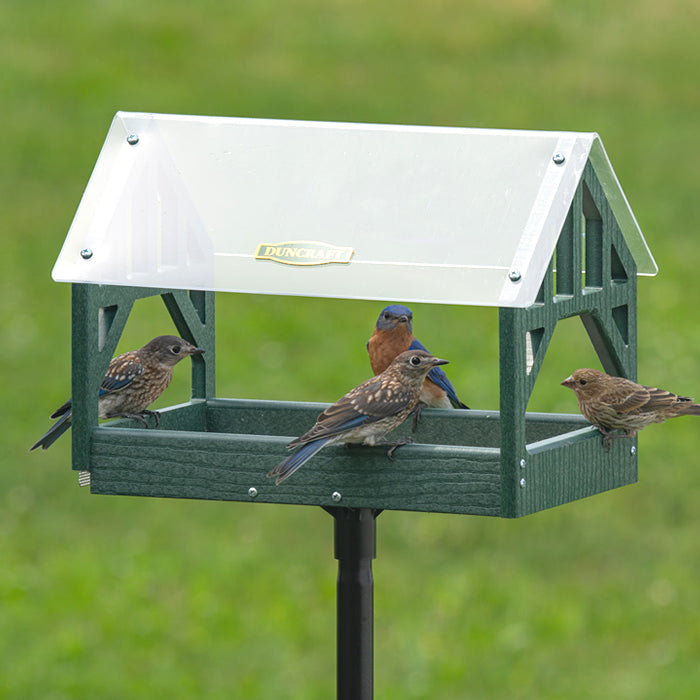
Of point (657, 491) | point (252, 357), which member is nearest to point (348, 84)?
point (252, 357)

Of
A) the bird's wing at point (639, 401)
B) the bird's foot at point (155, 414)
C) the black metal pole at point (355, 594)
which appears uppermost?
the bird's wing at point (639, 401)

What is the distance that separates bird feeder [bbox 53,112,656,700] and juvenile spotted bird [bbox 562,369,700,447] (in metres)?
0.07

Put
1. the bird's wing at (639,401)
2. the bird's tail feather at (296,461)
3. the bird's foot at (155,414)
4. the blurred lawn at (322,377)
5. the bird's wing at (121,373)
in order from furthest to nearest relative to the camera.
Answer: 1. the blurred lawn at (322,377)
2. the bird's foot at (155,414)
3. the bird's wing at (121,373)
4. the bird's wing at (639,401)
5. the bird's tail feather at (296,461)

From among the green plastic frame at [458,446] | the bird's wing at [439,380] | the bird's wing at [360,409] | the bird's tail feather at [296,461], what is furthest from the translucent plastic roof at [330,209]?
the bird's wing at [439,380]

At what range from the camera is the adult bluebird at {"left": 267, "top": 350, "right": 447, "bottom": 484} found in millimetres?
4637

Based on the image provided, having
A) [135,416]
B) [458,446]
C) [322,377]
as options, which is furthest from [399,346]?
[322,377]

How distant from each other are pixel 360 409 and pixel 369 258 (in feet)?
1.45

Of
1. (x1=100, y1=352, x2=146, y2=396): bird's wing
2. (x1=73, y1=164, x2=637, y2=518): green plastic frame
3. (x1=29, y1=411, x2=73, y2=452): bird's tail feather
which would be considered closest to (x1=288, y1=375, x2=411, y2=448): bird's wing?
(x1=73, y1=164, x2=637, y2=518): green plastic frame

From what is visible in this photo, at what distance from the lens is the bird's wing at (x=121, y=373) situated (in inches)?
211

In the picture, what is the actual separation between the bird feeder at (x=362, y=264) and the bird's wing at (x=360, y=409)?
14 cm

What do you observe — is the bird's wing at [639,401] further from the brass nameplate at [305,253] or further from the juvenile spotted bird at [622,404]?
the brass nameplate at [305,253]

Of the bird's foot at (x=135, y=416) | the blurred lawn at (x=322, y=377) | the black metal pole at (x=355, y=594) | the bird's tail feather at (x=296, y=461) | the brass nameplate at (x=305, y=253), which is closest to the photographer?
the bird's tail feather at (x=296, y=461)

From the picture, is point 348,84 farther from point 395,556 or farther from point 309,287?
point 309,287

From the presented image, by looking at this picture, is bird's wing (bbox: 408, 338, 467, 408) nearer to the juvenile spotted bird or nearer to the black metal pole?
the juvenile spotted bird
